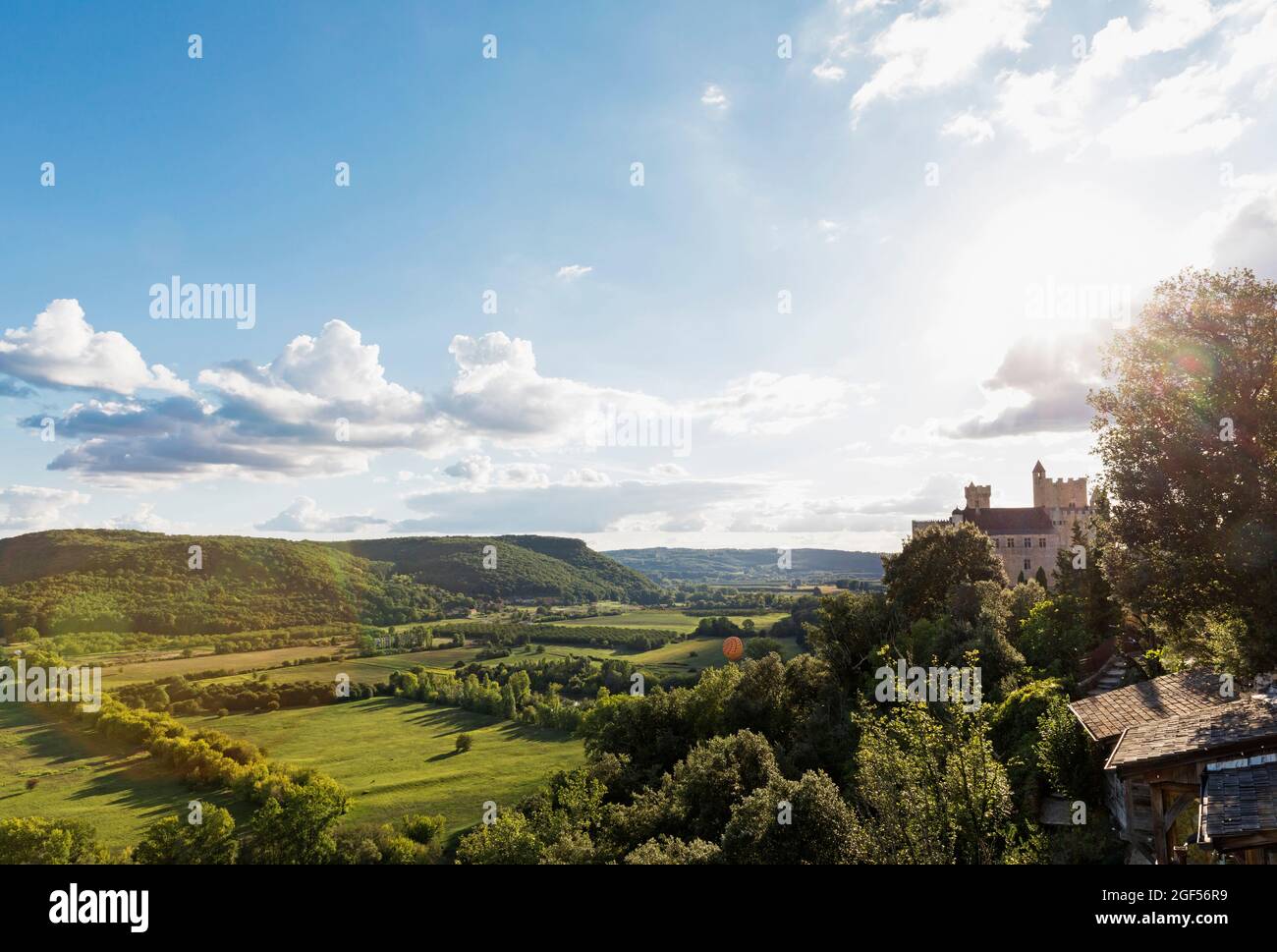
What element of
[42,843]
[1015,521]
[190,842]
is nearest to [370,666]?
[42,843]

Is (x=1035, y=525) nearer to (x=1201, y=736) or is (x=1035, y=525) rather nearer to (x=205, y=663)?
(x=1201, y=736)

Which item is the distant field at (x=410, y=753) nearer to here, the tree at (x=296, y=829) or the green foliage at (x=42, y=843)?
the tree at (x=296, y=829)

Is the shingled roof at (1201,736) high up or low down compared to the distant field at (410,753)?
up

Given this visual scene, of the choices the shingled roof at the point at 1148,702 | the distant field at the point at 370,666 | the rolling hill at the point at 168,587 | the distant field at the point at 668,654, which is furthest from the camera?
the rolling hill at the point at 168,587

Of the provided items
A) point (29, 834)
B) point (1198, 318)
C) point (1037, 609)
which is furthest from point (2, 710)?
point (1198, 318)

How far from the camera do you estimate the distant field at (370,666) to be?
442 feet

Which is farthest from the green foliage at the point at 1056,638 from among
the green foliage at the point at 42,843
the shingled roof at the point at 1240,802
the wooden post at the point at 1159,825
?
the green foliage at the point at 42,843

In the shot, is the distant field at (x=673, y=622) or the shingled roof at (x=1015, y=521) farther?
the distant field at (x=673, y=622)

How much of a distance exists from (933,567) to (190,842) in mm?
76275

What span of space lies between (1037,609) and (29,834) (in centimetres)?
9365

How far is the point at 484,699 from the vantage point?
385 ft

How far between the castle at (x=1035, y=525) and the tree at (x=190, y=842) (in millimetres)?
96835
